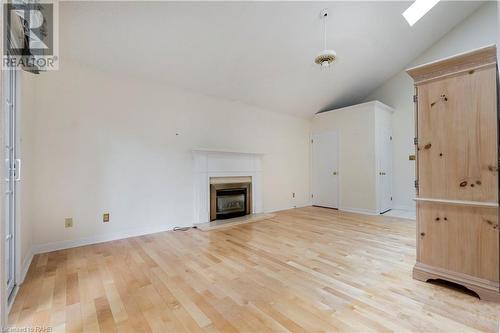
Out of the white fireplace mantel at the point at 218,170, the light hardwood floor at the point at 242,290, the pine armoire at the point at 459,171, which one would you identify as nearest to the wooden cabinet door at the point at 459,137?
the pine armoire at the point at 459,171

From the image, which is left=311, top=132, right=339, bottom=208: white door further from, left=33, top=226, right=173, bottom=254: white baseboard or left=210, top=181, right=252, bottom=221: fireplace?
left=33, top=226, right=173, bottom=254: white baseboard

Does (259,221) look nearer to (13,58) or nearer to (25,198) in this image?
(25,198)

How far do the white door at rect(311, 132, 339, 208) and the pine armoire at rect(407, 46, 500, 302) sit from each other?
3.49m

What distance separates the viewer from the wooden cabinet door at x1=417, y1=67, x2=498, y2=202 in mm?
1606

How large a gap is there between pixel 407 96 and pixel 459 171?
4.15 metres

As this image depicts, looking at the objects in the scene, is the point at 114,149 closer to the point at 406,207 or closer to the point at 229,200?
the point at 229,200

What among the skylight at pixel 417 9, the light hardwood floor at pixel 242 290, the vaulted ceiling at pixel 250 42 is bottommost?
the light hardwood floor at pixel 242 290

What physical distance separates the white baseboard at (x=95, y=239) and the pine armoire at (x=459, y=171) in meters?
3.33

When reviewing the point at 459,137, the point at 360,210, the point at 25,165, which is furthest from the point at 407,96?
the point at 25,165

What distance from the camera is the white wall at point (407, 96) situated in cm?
426

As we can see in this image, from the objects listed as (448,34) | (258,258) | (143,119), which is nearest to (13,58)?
(143,119)

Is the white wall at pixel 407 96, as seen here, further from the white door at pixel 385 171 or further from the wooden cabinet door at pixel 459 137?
the wooden cabinet door at pixel 459 137
